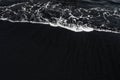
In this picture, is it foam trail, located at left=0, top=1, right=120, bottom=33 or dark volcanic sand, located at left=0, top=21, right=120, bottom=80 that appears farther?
foam trail, located at left=0, top=1, right=120, bottom=33

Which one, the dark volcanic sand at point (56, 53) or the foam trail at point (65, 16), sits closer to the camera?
the dark volcanic sand at point (56, 53)

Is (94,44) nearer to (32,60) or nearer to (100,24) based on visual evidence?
(100,24)

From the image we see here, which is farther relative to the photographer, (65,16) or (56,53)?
(65,16)

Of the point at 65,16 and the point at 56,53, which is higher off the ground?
the point at 65,16

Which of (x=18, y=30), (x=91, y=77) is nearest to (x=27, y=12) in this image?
(x=18, y=30)
